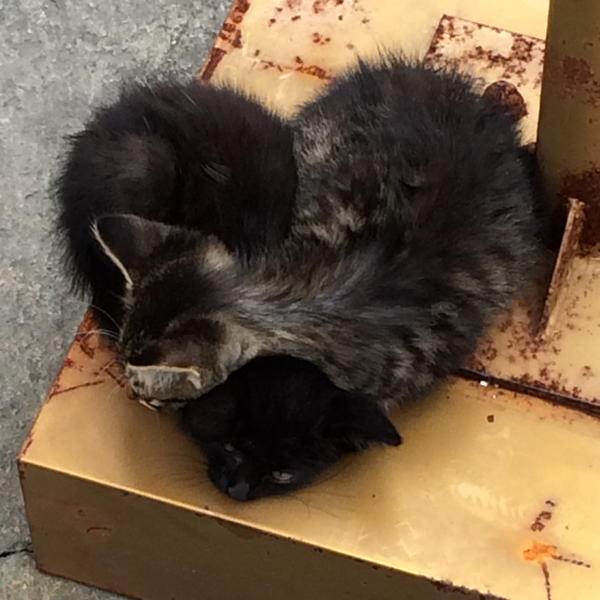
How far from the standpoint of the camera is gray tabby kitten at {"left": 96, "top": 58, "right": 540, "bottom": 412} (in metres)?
1.21

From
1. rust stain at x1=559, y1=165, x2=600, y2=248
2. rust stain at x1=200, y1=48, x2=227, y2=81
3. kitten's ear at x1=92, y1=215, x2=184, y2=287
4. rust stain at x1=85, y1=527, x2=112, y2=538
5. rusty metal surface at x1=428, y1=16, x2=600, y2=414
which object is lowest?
rust stain at x1=85, y1=527, x2=112, y2=538

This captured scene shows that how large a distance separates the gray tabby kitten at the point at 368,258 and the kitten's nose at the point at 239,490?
13 centimetres

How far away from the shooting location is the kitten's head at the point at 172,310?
115cm

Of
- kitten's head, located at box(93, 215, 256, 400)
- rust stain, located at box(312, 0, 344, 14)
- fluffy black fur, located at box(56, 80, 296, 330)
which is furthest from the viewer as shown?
rust stain, located at box(312, 0, 344, 14)

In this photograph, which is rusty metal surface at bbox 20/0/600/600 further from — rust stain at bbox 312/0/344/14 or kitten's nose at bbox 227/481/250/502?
rust stain at bbox 312/0/344/14

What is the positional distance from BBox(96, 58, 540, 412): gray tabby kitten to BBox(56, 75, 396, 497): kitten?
0.02 metres

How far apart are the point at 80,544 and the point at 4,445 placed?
0.84ft

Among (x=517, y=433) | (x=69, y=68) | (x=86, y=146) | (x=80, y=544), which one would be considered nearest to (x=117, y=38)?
(x=69, y=68)

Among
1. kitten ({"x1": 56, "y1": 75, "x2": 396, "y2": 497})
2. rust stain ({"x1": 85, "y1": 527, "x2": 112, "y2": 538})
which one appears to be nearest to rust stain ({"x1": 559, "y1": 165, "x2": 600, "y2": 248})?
kitten ({"x1": 56, "y1": 75, "x2": 396, "y2": 497})

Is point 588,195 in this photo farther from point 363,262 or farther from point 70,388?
point 70,388

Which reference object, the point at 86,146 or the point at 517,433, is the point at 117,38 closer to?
the point at 86,146

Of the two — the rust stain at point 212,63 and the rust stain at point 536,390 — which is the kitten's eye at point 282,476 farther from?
the rust stain at point 212,63

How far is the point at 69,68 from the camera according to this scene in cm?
209

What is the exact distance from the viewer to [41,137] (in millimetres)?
2012
